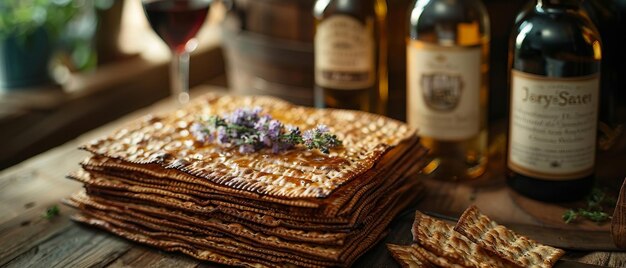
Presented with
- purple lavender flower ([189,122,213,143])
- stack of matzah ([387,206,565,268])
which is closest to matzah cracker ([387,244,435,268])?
stack of matzah ([387,206,565,268])

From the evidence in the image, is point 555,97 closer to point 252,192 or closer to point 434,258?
point 434,258

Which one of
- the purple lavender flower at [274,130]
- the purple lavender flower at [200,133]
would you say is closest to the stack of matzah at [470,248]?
the purple lavender flower at [274,130]

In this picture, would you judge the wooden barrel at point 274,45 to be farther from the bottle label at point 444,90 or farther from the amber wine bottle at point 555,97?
the amber wine bottle at point 555,97

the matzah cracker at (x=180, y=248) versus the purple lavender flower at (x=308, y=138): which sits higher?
the purple lavender flower at (x=308, y=138)

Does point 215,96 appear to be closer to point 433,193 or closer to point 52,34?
point 433,193

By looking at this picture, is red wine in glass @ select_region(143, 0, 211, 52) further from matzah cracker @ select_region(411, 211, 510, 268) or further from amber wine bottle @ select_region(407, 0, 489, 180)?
matzah cracker @ select_region(411, 211, 510, 268)

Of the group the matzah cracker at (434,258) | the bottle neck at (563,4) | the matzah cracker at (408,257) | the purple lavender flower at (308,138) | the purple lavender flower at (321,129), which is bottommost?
the matzah cracker at (408,257)

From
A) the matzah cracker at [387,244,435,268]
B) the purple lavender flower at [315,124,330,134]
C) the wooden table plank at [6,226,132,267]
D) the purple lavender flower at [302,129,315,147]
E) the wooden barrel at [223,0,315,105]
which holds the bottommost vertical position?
the wooden table plank at [6,226,132,267]
